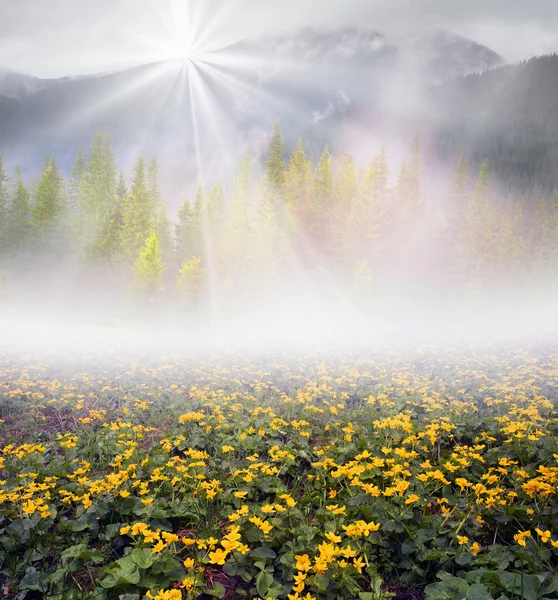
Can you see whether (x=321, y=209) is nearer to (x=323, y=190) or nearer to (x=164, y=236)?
(x=323, y=190)

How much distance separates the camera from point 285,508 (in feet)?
11.6

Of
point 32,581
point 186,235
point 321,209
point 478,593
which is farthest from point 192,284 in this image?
point 478,593

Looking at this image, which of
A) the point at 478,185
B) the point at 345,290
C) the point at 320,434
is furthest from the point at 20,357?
the point at 478,185

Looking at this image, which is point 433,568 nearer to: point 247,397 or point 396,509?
point 396,509

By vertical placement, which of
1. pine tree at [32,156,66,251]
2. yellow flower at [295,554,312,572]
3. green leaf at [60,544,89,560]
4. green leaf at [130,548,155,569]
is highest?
pine tree at [32,156,66,251]

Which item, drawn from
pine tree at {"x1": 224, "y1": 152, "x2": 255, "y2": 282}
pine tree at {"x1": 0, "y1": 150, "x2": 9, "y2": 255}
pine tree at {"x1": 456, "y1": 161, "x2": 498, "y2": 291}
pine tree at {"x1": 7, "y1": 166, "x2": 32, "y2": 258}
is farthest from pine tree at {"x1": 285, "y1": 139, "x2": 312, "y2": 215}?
pine tree at {"x1": 0, "y1": 150, "x2": 9, "y2": 255}

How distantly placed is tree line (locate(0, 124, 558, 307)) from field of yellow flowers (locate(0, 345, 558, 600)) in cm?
3330

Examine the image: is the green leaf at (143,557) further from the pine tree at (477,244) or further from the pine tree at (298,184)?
the pine tree at (477,244)

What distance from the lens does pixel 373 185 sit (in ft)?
149

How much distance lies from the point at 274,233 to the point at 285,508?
3795 cm

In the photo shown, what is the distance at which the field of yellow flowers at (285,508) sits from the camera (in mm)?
3029

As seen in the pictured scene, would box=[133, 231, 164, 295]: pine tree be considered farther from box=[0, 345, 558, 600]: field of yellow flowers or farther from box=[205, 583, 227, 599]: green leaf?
box=[205, 583, 227, 599]: green leaf

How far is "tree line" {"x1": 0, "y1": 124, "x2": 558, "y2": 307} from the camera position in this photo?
40.3m

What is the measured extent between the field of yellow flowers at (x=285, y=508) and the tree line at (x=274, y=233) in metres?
33.3
